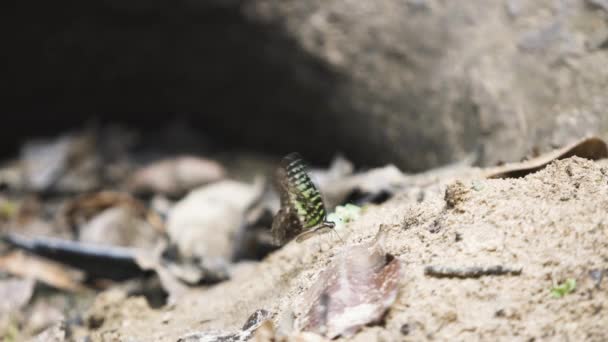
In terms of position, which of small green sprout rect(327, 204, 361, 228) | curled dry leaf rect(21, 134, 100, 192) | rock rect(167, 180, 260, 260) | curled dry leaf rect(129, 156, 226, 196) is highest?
curled dry leaf rect(21, 134, 100, 192)

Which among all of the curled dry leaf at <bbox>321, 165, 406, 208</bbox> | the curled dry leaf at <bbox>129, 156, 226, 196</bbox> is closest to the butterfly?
the curled dry leaf at <bbox>321, 165, 406, 208</bbox>

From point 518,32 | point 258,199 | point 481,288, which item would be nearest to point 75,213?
point 258,199

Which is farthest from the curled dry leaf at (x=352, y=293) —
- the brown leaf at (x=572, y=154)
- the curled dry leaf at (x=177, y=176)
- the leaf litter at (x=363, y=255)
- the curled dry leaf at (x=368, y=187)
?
the curled dry leaf at (x=177, y=176)

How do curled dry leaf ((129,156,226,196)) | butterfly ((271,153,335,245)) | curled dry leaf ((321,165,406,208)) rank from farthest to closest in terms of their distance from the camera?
curled dry leaf ((129,156,226,196)) → curled dry leaf ((321,165,406,208)) → butterfly ((271,153,335,245))

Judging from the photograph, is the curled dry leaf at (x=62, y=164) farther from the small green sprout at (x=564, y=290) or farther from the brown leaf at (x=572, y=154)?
the small green sprout at (x=564, y=290)

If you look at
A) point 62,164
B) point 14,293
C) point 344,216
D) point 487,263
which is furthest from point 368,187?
point 62,164

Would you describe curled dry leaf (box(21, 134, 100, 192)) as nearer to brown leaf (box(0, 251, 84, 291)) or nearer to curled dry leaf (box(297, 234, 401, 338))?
brown leaf (box(0, 251, 84, 291))
